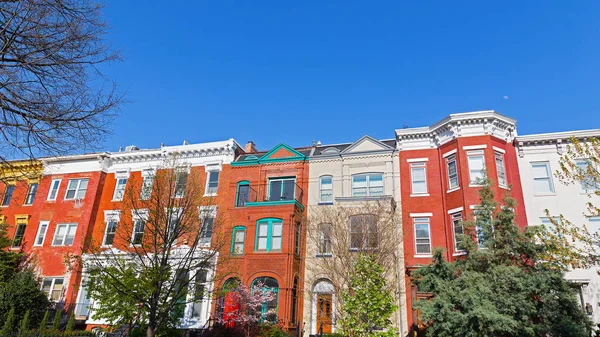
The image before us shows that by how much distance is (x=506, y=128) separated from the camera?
76.1ft

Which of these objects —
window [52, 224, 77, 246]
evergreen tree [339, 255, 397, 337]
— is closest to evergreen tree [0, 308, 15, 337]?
window [52, 224, 77, 246]

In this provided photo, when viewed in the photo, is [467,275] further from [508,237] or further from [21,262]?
[21,262]

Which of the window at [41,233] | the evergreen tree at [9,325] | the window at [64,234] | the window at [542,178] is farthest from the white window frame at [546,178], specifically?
the window at [41,233]

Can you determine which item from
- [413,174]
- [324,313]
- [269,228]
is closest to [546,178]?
[413,174]

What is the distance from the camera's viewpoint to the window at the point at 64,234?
2822cm

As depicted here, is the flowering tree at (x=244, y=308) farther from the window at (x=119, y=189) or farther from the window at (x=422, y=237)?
the window at (x=119, y=189)

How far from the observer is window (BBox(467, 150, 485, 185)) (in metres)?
22.0

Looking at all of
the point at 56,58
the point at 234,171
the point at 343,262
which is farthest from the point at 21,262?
the point at 56,58

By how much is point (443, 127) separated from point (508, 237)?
842 centimetres

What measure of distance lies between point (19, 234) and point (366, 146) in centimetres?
2628

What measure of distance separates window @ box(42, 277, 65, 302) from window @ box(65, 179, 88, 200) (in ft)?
19.7

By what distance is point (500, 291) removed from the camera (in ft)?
51.3

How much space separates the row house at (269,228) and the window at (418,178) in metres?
6.75

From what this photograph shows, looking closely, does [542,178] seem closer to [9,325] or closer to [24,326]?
[24,326]
